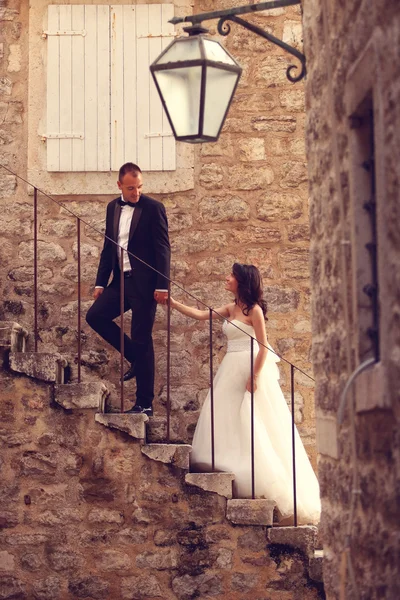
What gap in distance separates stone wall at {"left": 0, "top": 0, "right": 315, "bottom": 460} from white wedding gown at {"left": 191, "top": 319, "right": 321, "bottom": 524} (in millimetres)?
821

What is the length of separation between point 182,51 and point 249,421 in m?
3.01

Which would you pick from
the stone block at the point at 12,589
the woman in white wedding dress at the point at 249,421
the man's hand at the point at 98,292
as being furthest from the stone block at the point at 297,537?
the man's hand at the point at 98,292

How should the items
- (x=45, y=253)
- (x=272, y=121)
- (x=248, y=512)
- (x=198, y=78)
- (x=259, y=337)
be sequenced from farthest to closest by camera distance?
(x=272, y=121)
(x=45, y=253)
(x=259, y=337)
(x=248, y=512)
(x=198, y=78)

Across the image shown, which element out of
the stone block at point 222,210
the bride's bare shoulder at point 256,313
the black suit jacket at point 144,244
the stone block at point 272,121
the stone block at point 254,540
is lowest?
the stone block at point 254,540

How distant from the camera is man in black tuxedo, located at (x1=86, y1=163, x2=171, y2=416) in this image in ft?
22.8

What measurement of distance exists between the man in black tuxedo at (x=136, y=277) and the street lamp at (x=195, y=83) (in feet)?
7.42

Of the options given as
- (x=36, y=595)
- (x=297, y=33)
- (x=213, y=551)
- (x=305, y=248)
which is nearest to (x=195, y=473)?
(x=213, y=551)

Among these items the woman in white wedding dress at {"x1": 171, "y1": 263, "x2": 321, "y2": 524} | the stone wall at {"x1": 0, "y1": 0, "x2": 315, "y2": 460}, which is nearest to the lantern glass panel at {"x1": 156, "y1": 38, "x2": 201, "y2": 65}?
the woman in white wedding dress at {"x1": 171, "y1": 263, "x2": 321, "y2": 524}

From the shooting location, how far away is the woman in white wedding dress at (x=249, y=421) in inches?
267

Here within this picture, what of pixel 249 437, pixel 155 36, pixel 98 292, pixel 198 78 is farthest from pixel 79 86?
pixel 198 78

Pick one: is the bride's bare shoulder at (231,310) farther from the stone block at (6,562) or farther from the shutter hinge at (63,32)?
the shutter hinge at (63,32)

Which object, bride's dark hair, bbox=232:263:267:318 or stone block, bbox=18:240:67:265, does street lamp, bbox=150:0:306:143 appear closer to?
bride's dark hair, bbox=232:263:267:318

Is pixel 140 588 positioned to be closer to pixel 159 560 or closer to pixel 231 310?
pixel 159 560

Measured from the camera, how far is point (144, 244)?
7.14 m
